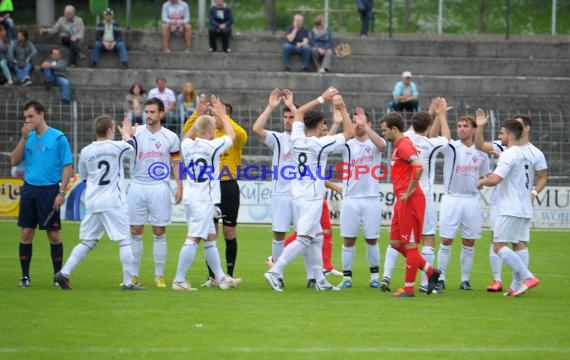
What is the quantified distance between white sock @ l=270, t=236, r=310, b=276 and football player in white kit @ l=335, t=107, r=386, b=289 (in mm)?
1164

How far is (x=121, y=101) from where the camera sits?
28.6 m

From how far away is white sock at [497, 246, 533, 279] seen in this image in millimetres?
12766

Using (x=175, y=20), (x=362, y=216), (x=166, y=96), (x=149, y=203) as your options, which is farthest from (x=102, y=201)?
(x=175, y=20)

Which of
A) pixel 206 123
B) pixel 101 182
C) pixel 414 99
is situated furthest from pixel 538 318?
pixel 414 99

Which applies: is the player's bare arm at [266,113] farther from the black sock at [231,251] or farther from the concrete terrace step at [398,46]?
the concrete terrace step at [398,46]

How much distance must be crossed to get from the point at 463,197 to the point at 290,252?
279cm

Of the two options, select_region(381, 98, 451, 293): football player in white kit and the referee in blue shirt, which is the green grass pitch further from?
the referee in blue shirt

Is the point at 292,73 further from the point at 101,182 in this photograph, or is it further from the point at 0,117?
the point at 101,182

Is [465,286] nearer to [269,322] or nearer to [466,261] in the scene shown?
[466,261]

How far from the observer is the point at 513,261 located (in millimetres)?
12781

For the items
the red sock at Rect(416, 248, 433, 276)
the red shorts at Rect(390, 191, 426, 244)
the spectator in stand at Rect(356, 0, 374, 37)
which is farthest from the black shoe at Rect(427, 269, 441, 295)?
the spectator in stand at Rect(356, 0, 374, 37)

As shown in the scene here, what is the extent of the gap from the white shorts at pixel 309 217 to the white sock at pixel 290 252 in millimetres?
114

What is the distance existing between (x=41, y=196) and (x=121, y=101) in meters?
15.5

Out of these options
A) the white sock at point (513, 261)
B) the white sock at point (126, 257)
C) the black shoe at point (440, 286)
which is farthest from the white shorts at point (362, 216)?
the white sock at point (126, 257)
